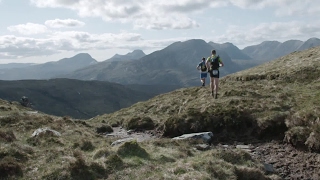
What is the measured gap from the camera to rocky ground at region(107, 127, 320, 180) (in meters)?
13.6

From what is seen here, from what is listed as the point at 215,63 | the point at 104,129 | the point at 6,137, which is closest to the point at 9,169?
the point at 6,137

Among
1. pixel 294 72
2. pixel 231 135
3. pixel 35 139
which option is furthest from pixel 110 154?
pixel 294 72

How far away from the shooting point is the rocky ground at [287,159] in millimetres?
13570

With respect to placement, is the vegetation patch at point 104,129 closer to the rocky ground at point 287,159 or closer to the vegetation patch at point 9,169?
the rocky ground at point 287,159

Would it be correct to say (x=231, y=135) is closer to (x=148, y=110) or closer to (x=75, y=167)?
(x=75, y=167)

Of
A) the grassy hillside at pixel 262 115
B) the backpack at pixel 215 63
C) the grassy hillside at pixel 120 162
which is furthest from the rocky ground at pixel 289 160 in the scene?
the backpack at pixel 215 63

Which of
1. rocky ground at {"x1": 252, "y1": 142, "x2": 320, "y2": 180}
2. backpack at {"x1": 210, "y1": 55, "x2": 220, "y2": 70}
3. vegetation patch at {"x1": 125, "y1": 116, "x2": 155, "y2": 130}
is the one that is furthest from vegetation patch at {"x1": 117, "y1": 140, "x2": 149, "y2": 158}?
backpack at {"x1": 210, "y1": 55, "x2": 220, "y2": 70}

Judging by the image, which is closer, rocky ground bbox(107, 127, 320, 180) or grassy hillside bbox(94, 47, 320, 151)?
rocky ground bbox(107, 127, 320, 180)

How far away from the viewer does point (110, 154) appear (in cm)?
1391

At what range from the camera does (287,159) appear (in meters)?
15.2

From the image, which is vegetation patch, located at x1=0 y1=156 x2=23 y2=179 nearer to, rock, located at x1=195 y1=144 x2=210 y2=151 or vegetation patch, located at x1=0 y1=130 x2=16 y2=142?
vegetation patch, located at x1=0 y1=130 x2=16 y2=142

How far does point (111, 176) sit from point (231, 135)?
1032 centimetres

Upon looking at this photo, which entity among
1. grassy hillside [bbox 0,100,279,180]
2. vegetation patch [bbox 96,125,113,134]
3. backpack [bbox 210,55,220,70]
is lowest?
vegetation patch [bbox 96,125,113,134]

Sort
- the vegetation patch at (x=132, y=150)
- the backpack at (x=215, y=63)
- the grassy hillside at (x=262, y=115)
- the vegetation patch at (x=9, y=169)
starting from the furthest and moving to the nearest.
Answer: the backpack at (x=215, y=63), the grassy hillside at (x=262, y=115), the vegetation patch at (x=132, y=150), the vegetation patch at (x=9, y=169)
